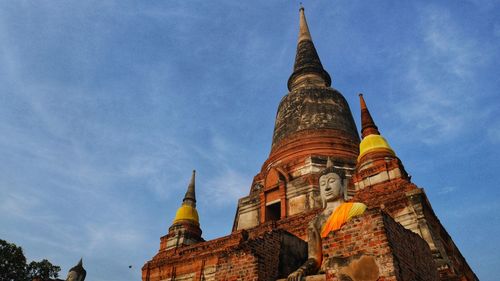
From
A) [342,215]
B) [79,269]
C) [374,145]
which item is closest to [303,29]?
[374,145]

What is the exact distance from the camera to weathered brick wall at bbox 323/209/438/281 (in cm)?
432

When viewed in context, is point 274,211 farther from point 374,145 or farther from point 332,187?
point 332,187

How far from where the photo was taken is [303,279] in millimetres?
5129

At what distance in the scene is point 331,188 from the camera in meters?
7.07

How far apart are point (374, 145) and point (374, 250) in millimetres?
9932

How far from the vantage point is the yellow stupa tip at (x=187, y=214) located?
59.1 feet

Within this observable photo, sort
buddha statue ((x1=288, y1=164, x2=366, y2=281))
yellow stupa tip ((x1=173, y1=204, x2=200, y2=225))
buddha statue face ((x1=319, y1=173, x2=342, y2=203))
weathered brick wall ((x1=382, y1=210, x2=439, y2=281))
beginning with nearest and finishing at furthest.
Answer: weathered brick wall ((x1=382, y1=210, x2=439, y2=281)) → buddha statue ((x1=288, y1=164, x2=366, y2=281)) → buddha statue face ((x1=319, y1=173, x2=342, y2=203)) → yellow stupa tip ((x1=173, y1=204, x2=200, y2=225))

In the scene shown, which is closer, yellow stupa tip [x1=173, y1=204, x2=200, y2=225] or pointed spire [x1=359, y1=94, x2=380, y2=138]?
pointed spire [x1=359, y1=94, x2=380, y2=138]

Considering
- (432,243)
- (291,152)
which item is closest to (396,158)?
(432,243)

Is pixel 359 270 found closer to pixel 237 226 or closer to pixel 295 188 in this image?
pixel 295 188

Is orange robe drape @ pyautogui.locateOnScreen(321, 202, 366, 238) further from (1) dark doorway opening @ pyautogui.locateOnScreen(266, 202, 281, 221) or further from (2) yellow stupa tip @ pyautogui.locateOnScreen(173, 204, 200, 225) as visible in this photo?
(2) yellow stupa tip @ pyautogui.locateOnScreen(173, 204, 200, 225)

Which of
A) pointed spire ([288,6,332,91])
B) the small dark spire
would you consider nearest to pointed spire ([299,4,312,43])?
pointed spire ([288,6,332,91])

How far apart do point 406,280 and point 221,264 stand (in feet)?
9.22

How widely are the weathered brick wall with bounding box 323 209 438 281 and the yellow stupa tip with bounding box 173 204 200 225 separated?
45.3 ft
